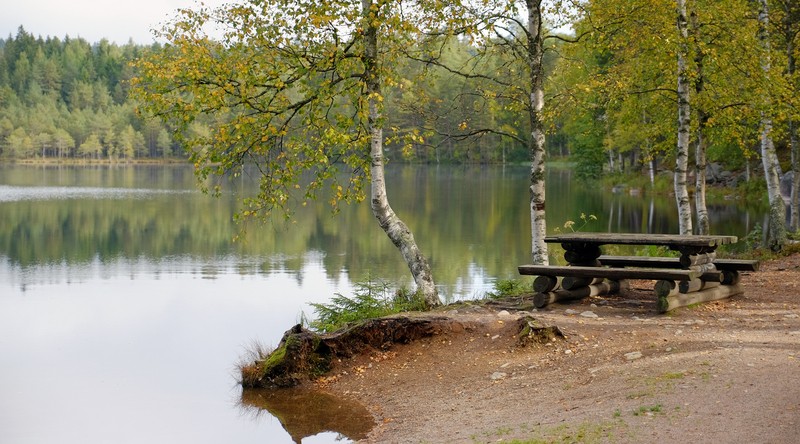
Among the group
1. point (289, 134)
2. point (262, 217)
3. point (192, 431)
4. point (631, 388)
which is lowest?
point (192, 431)

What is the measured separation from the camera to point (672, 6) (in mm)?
18844

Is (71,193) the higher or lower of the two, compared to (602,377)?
higher

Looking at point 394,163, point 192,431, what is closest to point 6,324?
point 192,431

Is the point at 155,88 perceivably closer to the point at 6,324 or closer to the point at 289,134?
the point at 289,134

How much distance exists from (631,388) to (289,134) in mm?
8374

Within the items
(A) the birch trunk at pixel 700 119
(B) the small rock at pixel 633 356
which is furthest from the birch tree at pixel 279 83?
(A) the birch trunk at pixel 700 119

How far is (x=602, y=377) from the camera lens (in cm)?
975

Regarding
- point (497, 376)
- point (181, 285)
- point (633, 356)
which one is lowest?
point (181, 285)

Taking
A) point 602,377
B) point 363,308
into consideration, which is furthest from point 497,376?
point 363,308

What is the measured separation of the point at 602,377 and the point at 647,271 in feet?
11.6

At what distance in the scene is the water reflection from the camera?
1074cm

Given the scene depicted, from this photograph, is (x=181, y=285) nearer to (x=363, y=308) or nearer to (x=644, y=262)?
(x=363, y=308)

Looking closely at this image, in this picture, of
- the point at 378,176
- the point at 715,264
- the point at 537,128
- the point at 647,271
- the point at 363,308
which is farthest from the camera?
the point at 537,128

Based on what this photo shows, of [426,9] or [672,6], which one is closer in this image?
[426,9]
